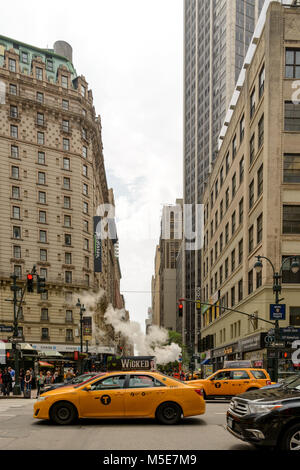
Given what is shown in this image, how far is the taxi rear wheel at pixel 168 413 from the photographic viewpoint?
1168 cm

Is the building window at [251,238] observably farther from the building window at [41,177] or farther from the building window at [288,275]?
the building window at [41,177]

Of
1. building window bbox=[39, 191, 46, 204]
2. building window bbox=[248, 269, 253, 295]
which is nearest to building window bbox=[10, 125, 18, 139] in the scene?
building window bbox=[39, 191, 46, 204]

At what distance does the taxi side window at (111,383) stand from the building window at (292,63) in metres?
27.6

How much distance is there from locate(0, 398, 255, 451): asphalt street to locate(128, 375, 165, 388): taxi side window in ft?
3.32

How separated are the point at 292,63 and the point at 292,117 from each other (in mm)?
4219

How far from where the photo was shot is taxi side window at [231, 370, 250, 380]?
19625 mm

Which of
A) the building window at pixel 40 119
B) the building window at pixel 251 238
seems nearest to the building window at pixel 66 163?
the building window at pixel 40 119

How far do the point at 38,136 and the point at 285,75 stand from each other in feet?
131

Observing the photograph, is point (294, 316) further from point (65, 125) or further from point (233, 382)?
point (65, 125)

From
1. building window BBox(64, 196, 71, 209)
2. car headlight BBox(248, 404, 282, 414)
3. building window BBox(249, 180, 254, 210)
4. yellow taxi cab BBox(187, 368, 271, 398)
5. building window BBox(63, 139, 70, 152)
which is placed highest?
building window BBox(63, 139, 70, 152)

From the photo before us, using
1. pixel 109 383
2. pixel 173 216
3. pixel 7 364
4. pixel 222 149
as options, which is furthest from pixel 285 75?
pixel 173 216

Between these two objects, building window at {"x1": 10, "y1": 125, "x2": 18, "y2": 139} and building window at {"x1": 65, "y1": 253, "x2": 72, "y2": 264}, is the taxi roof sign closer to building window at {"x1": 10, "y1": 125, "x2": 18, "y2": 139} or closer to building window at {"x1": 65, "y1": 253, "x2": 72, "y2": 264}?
building window at {"x1": 65, "y1": 253, "x2": 72, "y2": 264}

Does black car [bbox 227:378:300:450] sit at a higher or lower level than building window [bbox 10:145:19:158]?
lower

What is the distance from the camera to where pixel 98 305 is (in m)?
70.2
